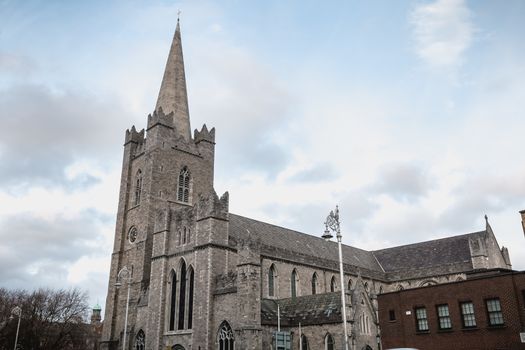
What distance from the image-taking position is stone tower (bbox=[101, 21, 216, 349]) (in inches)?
1786

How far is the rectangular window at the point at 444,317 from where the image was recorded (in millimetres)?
31234

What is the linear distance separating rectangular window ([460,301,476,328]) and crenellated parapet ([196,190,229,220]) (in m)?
20.1

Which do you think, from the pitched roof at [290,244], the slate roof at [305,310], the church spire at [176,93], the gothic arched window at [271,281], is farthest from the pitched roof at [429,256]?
the church spire at [176,93]

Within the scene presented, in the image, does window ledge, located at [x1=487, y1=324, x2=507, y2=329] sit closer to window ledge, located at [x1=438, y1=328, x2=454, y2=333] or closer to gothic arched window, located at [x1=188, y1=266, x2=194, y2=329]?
window ledge, located at [x1=438, y1=328, x2=454, y2=333]

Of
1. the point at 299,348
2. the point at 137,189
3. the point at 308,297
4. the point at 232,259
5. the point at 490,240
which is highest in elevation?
the point at 137,189

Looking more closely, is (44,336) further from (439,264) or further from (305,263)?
(439,264)

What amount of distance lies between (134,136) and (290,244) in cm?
2222

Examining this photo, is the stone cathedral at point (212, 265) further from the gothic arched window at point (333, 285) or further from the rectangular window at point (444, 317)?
the rectangular window at point (444, 317)

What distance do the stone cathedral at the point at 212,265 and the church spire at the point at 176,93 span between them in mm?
146

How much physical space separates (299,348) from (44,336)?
127 ft

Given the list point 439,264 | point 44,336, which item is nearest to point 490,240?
point 439,264

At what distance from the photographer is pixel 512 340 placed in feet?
92.3

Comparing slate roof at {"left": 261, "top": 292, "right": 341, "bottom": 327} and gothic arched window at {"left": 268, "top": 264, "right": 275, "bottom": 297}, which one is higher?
gothic arched window at {"left": 268, "top": 264, "right": 275, "bottom": 297}

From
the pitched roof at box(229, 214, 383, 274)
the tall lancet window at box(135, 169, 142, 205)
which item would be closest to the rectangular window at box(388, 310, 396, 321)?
the pitched roof at box(229, 214, 383, 274)
